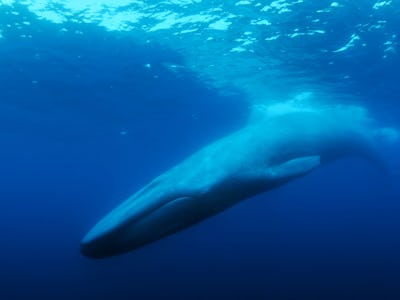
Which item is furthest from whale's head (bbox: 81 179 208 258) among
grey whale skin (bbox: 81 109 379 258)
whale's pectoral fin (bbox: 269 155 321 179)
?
whale's pectoral fin (bbox: 269 155 321 179)

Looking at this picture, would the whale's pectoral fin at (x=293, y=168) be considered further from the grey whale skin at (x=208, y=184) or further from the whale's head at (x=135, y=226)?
the whale's head at (x=135, y=226)

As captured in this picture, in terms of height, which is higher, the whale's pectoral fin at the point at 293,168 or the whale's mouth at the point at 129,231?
the whale's pectoral fin at the point at 293,168

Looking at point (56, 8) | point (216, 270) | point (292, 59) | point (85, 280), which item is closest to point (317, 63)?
point (292, 59)

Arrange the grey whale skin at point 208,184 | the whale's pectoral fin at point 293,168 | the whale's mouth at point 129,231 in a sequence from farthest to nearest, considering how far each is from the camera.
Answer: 1. the whale's pectoral fin at point 293,168
2. the grey whale skin at point 208,184
3. the whale's mouth at point 129,231

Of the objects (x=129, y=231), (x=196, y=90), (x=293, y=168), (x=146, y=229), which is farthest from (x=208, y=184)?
(x=196, y=90)

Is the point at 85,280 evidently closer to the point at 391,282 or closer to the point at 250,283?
the point at 250,283

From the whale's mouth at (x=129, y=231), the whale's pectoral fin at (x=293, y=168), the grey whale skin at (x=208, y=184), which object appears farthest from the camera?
the whale's pectoral fin at (x=293, y=168)

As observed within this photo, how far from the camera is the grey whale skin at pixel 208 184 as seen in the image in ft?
14.9

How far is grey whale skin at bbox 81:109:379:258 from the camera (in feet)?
14.9

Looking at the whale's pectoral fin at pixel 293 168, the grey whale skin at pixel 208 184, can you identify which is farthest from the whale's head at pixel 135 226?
the whale's pectoral fin at pixel 293 168

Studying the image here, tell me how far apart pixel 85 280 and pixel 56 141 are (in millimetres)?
24314

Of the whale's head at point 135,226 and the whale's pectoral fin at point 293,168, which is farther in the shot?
the whale's pectoral fin at point 293,168

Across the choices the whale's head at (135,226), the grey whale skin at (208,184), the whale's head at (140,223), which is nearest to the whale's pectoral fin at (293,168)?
the grey whale skin at (208,184)

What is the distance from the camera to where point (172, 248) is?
3575 cm
